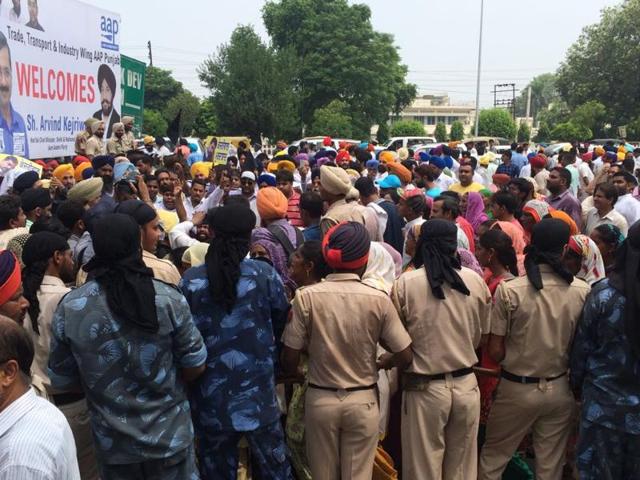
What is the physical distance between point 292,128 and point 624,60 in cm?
2474

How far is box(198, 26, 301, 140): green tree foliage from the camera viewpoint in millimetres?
38062

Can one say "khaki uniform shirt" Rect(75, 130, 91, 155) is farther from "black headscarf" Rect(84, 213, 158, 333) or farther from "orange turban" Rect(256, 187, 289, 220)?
"black headscarf" Rect(84, 213, 158, 333)

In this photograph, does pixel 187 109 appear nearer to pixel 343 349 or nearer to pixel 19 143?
pixel 19 143

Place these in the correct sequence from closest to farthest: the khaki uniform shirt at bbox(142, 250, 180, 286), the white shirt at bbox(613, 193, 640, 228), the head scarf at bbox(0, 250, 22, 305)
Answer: the head scarf at bbox(0, 250, 22, 305) → the khaki uniform shirt at bbox(142, 250, 180, 286) → the white shirt at bbox(613, 193, 640, 228)

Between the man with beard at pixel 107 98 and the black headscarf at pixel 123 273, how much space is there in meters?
10.7

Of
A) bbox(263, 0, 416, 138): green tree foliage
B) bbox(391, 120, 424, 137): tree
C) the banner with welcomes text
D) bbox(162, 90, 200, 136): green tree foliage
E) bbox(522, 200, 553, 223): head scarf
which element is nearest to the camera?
bbox(522, 200, 553, 223): head scarf

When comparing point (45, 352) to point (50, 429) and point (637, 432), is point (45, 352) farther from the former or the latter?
point (637, 432)

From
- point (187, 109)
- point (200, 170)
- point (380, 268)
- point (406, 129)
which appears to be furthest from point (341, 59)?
point (380, 268)

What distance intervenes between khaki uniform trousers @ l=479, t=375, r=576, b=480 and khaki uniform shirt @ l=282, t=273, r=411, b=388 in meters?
0.83

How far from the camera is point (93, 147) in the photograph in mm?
11156

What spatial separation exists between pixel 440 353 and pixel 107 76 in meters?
11.4

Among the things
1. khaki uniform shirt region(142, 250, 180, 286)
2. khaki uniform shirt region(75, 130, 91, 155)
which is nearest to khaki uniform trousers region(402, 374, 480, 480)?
khaki uniform shirt region(142, 250, 180, 286)

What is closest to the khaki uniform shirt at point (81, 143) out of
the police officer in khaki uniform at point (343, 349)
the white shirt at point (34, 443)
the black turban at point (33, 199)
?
the black turban at point (33, 199)

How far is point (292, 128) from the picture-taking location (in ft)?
131
